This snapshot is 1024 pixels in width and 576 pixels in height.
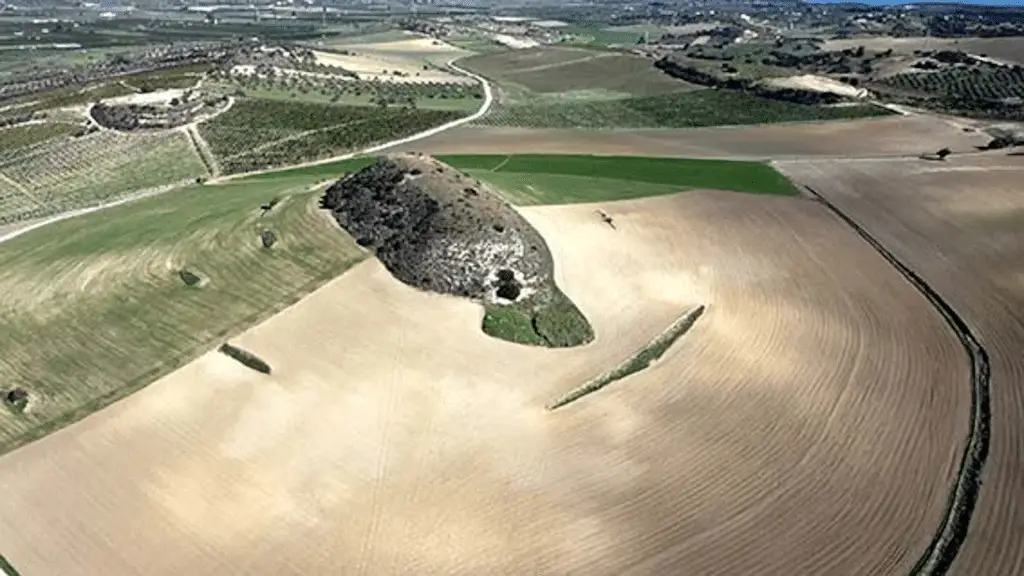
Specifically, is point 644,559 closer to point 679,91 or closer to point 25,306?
point 25,306

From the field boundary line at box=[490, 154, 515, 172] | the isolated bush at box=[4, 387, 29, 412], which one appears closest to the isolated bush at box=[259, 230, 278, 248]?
the isolated bush at box=[4, 387, 29, 412]

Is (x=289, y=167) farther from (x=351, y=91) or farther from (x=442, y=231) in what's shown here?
(x=442, y=231)

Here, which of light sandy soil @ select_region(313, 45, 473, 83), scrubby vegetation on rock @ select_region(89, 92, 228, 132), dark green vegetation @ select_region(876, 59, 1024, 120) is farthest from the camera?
light sandy soil @ select_region(313, 45, 473, 83)

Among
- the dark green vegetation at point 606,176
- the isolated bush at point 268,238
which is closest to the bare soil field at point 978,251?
the dark green vegetation at point 606,176

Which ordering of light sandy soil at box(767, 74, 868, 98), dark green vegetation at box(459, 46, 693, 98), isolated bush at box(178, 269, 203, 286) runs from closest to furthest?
1. isolated bush at box(178, 269, 203, 286)
2. light sandy soil at box(767, 74, 868, 98)
3. dark green vegetation at box(459, 46, 693, 98)

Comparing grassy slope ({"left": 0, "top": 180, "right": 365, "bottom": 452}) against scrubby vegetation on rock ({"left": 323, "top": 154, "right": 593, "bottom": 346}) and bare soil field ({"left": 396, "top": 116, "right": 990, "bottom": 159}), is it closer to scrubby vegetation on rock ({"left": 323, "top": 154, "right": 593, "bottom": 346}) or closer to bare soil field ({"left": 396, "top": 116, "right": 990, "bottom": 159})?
scrubby vegetation on rock ({"left": 323, "top": 154, "right": 593, "bottom": 346})

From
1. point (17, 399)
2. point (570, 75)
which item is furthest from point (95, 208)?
point (570, 75)

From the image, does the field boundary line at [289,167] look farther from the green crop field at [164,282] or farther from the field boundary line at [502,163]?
the field boundary line at [502,163]

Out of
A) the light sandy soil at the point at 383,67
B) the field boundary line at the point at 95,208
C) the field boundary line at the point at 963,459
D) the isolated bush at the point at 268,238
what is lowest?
the field boundary line at the point at 95,208
